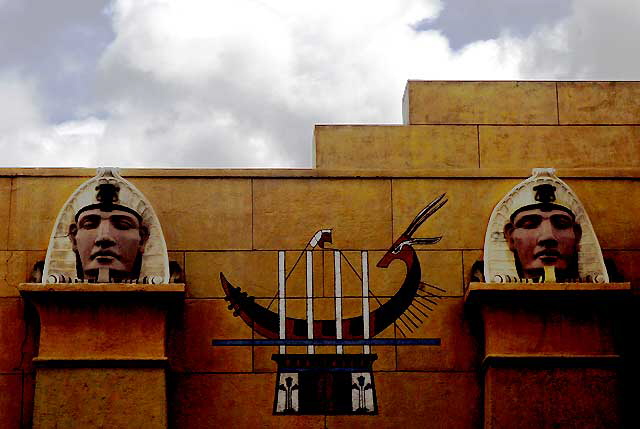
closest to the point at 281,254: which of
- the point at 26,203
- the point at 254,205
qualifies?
the point at 254,205

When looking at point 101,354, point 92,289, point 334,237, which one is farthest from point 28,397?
point 334,237

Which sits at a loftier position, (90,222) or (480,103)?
(480,103)

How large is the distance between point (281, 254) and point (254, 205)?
82 cm

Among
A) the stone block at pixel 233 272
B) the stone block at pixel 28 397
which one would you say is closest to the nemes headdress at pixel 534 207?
the stone block at pixel 233 272

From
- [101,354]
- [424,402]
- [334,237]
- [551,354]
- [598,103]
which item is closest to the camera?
[101,354]

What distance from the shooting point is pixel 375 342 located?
18609 mm

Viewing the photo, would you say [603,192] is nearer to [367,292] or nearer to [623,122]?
[623,122]

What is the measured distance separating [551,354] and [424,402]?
182cm

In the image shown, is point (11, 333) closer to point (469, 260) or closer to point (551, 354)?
point (469, 260)

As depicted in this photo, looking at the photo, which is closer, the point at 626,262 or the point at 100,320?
the point at 100,320

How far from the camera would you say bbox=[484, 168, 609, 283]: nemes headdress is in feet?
61.2

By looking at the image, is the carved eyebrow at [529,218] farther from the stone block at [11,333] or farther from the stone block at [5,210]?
the stone block at [5,210]

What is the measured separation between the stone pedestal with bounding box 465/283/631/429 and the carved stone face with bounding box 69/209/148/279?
15.1 ft

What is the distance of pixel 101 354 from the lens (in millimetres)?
17750
